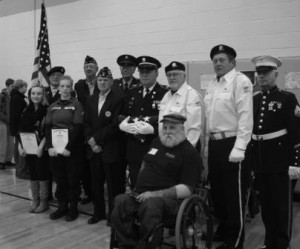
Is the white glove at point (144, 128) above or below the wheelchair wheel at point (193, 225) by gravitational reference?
above

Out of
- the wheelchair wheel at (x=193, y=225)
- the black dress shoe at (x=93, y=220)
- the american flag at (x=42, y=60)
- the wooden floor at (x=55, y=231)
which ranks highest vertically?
the american flag at (x=42, y=60)

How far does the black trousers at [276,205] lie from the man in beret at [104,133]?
1.25m

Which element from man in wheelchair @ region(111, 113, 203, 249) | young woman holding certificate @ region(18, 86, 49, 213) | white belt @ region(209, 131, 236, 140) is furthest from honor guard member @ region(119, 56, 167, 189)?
young woman holding certificate @ region(18, 86, 49, 213)

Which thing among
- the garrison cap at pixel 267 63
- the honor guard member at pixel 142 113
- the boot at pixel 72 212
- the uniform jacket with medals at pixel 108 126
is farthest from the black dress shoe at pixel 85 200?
the garrison cap at pixel 267 63

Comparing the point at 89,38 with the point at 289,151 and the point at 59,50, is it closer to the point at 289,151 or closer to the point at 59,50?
the point at 59,50

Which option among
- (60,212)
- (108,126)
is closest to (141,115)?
(108,126)

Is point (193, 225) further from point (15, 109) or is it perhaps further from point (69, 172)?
point (15, 109)

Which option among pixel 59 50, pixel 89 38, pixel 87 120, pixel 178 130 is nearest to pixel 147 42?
pixel 89 38

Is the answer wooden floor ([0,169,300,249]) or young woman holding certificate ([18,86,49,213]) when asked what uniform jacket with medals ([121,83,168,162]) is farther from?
young woman holding certificate ([18,86,49,213])

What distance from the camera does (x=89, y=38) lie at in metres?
6.06

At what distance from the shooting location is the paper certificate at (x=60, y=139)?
3.29m

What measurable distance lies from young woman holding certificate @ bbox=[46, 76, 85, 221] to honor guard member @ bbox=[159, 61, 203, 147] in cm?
92

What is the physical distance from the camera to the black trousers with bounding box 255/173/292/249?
250cm

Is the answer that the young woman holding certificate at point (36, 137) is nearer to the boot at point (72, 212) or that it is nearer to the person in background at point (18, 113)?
the boot at point (72, 212)
